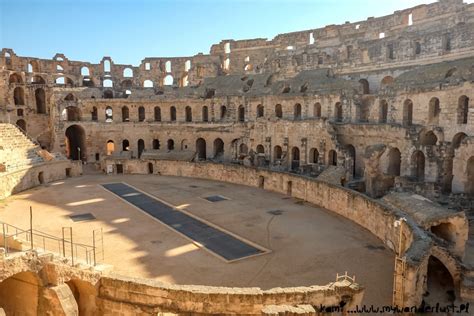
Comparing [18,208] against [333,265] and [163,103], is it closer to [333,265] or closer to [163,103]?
[333,265]

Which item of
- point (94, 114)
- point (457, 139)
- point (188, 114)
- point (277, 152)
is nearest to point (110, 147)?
point (94, 114)

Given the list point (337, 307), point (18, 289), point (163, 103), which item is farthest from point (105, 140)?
point (337, 307)

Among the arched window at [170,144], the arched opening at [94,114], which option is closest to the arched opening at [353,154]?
the arched window at [170,144]

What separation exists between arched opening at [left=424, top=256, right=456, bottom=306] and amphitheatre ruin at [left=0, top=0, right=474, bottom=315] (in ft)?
0.29

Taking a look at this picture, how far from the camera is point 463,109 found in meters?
20.9

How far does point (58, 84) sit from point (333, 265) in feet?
124

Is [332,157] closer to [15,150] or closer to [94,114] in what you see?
[15,150]

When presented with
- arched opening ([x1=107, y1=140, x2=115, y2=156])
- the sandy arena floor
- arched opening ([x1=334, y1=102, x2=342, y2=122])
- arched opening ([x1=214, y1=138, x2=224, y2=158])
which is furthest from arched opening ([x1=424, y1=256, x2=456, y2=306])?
arched opening ([x1=107, y1=140, x2=115, y2=156])

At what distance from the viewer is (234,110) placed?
120ft

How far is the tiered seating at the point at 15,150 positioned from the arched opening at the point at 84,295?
54.2ft

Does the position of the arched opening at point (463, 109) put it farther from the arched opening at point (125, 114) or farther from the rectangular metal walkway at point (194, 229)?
the arched opening at point (125, 114)

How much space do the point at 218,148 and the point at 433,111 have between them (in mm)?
19882

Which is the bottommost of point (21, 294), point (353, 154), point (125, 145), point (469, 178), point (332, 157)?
point (21, 294)

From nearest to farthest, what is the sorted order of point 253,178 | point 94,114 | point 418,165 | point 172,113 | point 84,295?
1. point 84,295
2. point 418,165
3. point 253,178
4. point 94,114
5. point 172,113
